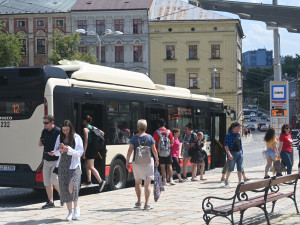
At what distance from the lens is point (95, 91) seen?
14.2m

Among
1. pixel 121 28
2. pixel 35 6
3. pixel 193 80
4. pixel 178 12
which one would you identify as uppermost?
pixel 35 6

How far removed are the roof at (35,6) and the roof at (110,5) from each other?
145 centimetres

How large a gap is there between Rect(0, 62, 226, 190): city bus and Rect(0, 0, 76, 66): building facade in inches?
2052

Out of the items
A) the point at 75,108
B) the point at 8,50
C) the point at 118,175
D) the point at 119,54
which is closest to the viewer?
the point at 75,108

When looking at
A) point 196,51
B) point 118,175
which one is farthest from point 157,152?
point 196,51

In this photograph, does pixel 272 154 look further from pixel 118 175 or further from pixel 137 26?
pixel 137 26

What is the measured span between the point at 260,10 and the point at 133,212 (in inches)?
163

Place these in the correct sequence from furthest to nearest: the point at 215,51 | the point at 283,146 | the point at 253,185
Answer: the point at 215,51 → the point at 283,146 → the point at 253,185

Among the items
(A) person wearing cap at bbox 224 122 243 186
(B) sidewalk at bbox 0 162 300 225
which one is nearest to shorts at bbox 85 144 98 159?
(B) sidewalk at bbox 0 162 300 225

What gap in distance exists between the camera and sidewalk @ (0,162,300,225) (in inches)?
380

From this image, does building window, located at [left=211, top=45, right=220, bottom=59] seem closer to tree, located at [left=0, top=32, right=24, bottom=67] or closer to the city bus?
tree, located at [left=0, top=32, right=24, bottom=67]

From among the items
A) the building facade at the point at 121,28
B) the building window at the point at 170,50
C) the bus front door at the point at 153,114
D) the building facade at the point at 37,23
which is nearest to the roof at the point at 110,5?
the building facade at the point at 121,28

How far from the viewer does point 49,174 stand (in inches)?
449

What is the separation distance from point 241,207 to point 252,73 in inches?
6597
